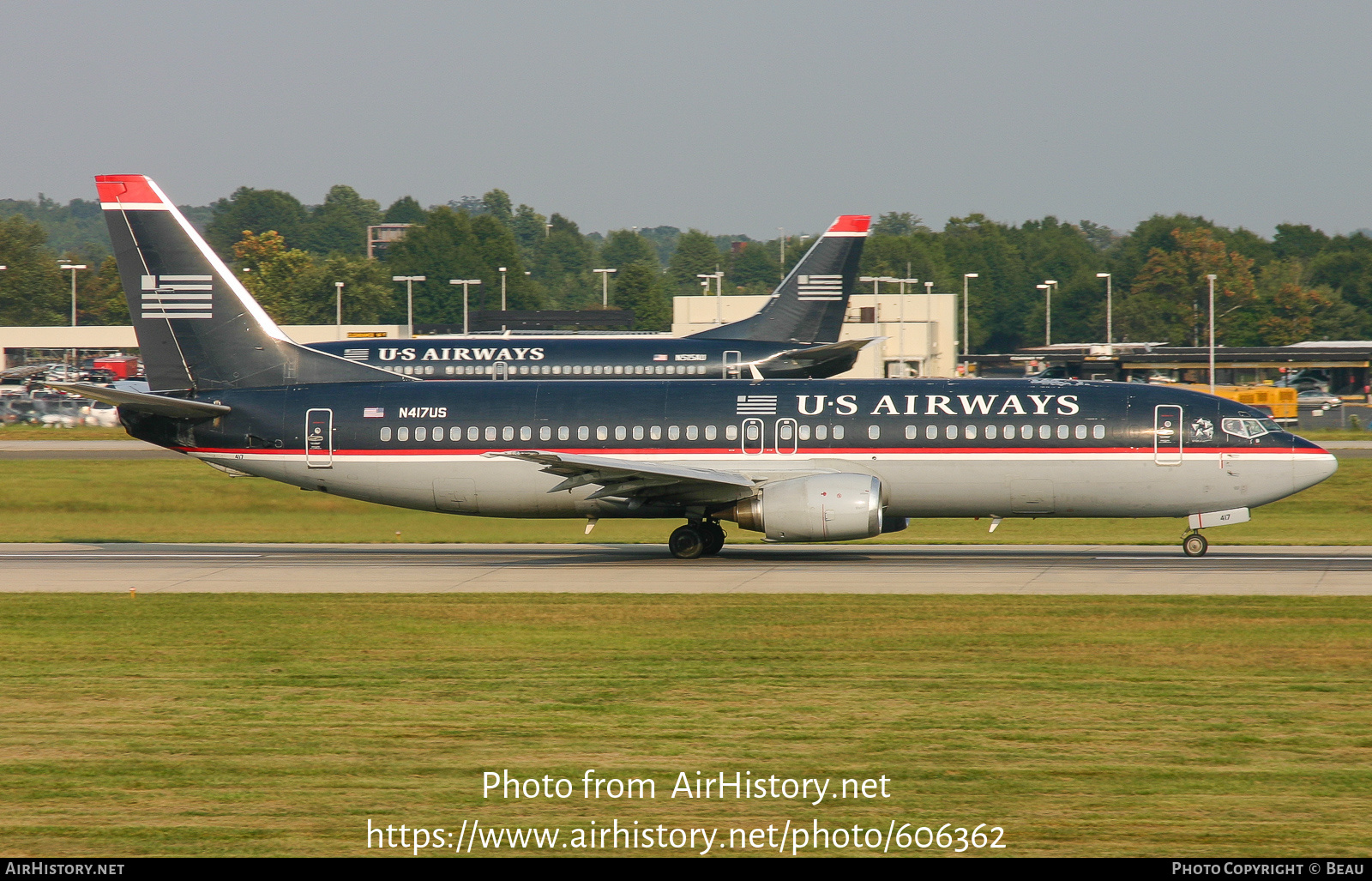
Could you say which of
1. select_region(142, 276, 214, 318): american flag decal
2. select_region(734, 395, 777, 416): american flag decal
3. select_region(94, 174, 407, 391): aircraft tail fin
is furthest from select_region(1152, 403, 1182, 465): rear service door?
select_region(142, 276, 214, 318): american flag decal

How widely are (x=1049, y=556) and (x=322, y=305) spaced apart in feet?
496

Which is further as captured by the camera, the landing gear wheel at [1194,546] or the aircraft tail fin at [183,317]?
the aircraft tail fin at [183,317]

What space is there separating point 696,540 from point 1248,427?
12581 mm

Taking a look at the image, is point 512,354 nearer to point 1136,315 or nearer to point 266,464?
point 266,464

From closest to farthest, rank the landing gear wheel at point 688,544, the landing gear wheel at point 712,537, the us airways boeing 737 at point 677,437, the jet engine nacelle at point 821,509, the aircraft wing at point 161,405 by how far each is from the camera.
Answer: the jet engine nacelle at point 821,509 < the us airways boeing 737 at point 677,437 < the aircraft wing at point 161,405 < the landing gear wheel at point 688,544 < the landing gear wheel at point 712,537

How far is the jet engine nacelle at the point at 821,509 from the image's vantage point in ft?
95.3

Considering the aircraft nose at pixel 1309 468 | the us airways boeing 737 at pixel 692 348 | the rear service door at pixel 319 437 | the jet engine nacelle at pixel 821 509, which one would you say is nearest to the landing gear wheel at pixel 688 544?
the jet engine nacelle at pixel 821 509

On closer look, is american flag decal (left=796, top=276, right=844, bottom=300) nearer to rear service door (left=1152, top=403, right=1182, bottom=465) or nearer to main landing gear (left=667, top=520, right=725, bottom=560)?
main landing gear (left=667, top=520, right=725, bottom=560)

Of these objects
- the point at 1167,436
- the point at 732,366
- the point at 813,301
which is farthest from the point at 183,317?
the point at 813,301

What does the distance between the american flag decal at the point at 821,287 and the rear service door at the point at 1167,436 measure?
72.2 ft

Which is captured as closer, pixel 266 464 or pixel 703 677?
pixel 703 677

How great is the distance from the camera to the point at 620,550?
34656 millimetres

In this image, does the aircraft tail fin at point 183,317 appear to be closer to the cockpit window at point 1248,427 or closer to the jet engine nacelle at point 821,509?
the jet engine nacelle at point 821,509

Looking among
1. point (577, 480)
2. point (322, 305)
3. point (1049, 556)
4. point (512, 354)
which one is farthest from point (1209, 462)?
point (322, 305)
